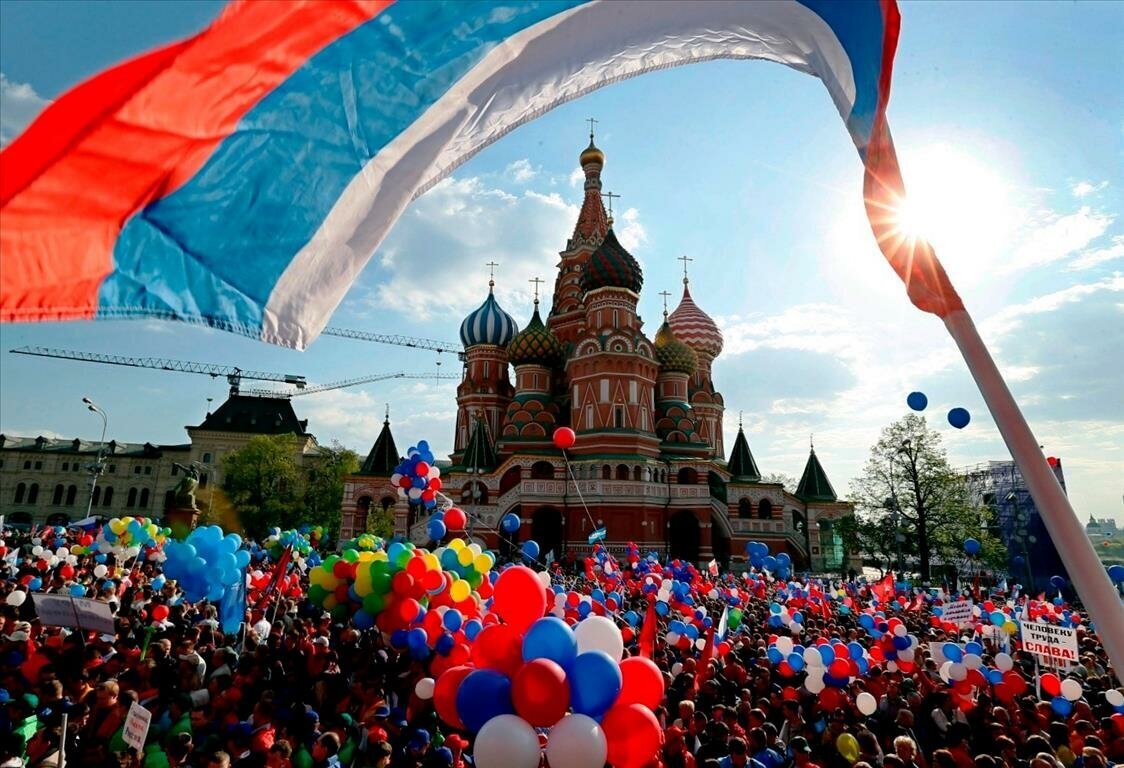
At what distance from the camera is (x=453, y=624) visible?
8727 mm

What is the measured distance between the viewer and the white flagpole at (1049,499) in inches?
88.4

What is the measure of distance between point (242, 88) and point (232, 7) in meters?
0.36

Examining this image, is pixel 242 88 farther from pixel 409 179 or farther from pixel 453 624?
pixel 453 624

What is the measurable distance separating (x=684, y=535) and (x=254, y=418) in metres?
50.0

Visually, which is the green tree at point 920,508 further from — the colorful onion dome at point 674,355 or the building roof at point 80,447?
the building roof at point 80,447

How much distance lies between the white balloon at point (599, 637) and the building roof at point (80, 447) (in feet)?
242

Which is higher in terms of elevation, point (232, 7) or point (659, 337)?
point (659, 337)

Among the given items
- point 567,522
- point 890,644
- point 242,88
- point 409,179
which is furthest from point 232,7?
point 567,522

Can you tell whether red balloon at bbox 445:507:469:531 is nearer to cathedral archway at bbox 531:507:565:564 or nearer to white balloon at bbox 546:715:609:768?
white balloon at bbox 546:715:609:768

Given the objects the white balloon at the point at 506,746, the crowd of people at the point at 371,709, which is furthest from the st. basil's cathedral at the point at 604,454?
the white balloon at the point at 506,746

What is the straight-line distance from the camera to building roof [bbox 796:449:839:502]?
3984 cm

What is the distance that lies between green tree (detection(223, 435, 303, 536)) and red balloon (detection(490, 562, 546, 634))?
41999mm

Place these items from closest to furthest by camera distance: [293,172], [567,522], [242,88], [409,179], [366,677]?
[242,88] < [293,172] < [409,179] < [366,677] < [567,522]

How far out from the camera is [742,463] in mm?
42094
